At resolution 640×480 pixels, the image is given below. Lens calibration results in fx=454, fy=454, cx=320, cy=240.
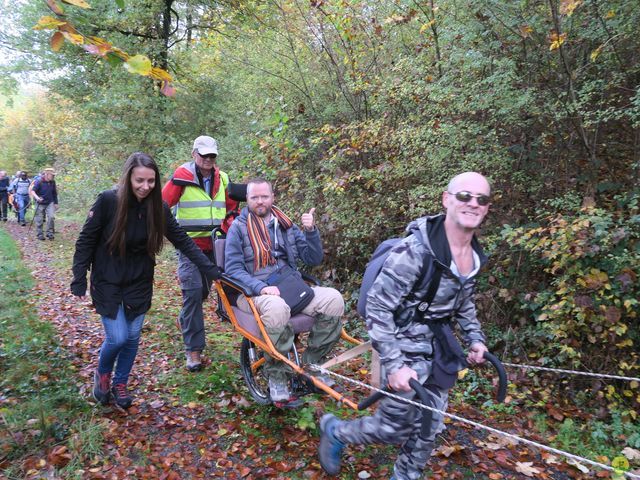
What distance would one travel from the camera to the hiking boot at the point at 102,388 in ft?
13.4

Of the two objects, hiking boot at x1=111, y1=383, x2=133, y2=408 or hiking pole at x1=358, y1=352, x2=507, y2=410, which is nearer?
hiking pole at x1=358, y1=352, x2=507, y2=410

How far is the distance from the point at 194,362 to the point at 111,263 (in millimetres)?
1772

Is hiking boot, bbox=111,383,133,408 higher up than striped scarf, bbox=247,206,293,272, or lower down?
lower down

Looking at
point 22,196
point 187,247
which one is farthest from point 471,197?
point 22,196

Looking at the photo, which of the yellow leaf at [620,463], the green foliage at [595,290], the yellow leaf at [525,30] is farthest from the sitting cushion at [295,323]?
the yellow leaf at [525,30]

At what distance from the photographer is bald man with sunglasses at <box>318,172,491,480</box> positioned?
2.59 m

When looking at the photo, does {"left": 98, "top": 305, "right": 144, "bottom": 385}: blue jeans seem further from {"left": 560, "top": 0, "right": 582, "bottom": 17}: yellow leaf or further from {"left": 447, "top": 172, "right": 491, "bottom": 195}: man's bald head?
{"left": 560, "top": 0, "right": 582, "bottom": 17}: yellow leaf

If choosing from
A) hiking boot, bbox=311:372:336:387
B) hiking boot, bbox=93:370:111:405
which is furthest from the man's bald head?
hiking boot, bbox=93:370:111:405

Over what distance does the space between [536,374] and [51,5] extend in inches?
205

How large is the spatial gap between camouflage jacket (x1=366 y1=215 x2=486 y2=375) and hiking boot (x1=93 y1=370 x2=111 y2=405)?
8.98 ft

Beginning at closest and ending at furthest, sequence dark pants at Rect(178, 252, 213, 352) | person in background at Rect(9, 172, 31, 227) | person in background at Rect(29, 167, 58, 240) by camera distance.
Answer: dark pants at Rect(178, 252, 213, 352) < person in background at Rect(29, 167, 58, 240) < person in background at Rect(9, 172, 31, 227)

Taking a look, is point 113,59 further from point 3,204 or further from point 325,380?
point 3,204

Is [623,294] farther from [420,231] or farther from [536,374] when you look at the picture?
[420,231]

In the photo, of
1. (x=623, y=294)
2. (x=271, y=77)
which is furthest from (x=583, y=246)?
(x=271, y=77)
